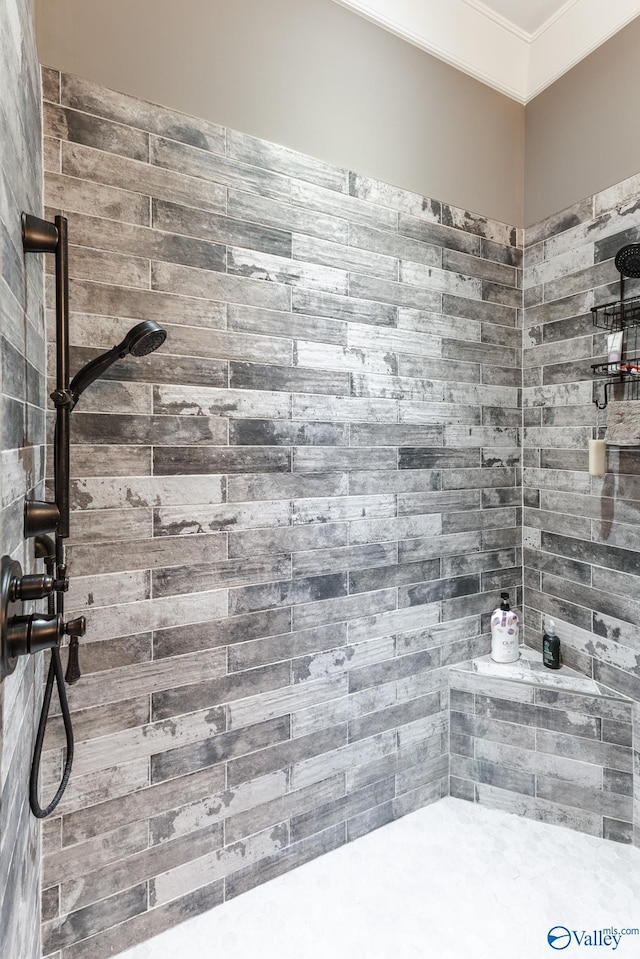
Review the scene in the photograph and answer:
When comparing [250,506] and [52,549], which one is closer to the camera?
[52,549]

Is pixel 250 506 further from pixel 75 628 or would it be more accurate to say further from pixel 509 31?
pixel 509 31

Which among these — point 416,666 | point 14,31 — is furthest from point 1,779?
point 416,666

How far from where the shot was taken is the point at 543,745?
183cm

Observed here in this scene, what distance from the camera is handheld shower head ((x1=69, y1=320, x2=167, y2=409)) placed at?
1107 mm

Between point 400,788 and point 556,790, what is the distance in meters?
0.58

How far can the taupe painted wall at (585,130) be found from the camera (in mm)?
1768

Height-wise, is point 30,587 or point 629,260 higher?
point 629,260

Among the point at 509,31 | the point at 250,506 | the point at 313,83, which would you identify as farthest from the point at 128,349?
the point at 509,31

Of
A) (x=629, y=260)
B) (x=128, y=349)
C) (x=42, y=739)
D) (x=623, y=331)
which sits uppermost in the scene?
(x=629, y=260)

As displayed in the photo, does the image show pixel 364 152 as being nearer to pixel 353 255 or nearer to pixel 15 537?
pixel 353 255

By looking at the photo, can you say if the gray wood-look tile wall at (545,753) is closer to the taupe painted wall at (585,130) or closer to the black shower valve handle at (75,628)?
the black shower valve handle at (75,628)

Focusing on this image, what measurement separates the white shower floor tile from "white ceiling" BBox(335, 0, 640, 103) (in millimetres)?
2971

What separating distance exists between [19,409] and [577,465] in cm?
194

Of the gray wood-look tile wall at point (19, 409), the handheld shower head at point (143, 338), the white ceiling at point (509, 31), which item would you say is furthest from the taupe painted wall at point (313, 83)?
the handheld shower head at point (143, 338)
